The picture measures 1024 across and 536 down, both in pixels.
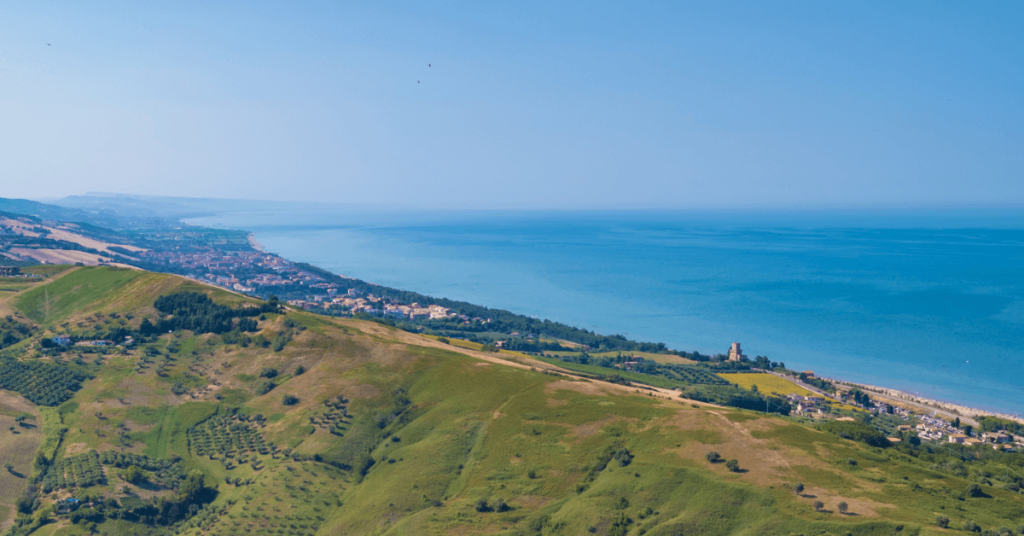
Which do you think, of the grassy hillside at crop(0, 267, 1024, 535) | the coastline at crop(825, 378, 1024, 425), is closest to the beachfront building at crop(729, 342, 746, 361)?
the coastline at crop(825, 378, 1024, 425)

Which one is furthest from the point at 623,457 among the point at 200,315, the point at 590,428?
the point at 200,315

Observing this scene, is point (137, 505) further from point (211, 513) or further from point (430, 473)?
point (430, 473)

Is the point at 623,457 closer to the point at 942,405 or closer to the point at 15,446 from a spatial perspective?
the point at 15,446

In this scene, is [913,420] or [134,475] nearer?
[134,475]

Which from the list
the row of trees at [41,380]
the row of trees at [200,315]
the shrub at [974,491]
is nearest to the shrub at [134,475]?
the row of trees at [41,380]

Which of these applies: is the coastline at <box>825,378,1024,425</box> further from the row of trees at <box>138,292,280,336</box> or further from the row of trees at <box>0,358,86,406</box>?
the row of trees at <box>0,358,86,406</box>

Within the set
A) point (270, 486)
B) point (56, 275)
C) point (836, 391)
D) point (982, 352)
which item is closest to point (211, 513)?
point (270, 486)

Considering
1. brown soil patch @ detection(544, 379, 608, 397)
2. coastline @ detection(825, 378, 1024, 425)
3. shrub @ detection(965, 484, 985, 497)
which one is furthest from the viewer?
coastline @ detection(825, 378, 1024, 425)

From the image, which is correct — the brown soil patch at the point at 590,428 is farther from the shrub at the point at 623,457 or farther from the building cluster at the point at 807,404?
the building cluster at the point at 807,404
